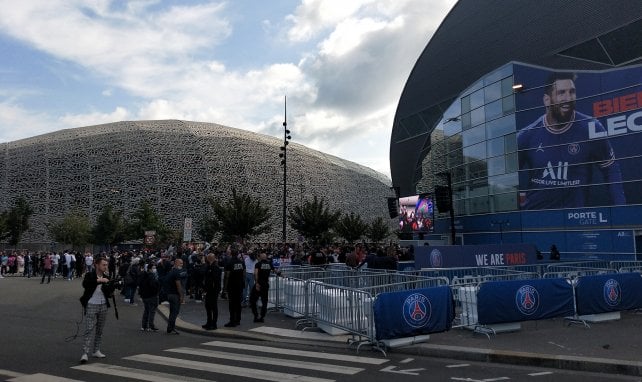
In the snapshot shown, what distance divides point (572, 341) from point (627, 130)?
19334 mm

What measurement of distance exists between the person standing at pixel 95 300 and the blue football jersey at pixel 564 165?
2425 cm

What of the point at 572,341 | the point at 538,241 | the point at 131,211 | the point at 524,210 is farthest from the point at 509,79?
the point at 131,211

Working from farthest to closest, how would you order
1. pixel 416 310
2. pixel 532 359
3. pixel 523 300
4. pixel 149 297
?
pixel 149 297 < pixel 523 300 < pixel 416 310 < pixel 532 359

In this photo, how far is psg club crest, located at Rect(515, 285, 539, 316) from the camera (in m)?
10.3

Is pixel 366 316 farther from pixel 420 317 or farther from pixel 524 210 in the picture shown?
pixel 524 210

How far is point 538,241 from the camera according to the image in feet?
93.1

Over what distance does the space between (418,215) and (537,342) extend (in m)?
25.8

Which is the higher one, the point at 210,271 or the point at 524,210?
the point at 524,210

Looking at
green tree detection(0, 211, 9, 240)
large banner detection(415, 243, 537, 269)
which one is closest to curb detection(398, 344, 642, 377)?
large banner detection(415, 243, 537, 269)

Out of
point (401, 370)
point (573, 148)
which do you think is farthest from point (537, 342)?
point (573, 148)

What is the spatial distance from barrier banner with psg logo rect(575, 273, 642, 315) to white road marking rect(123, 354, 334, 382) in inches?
266

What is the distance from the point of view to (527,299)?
10.4m

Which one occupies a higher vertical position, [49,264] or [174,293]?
[49,264]

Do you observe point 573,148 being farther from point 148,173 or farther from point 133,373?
point 148,173
